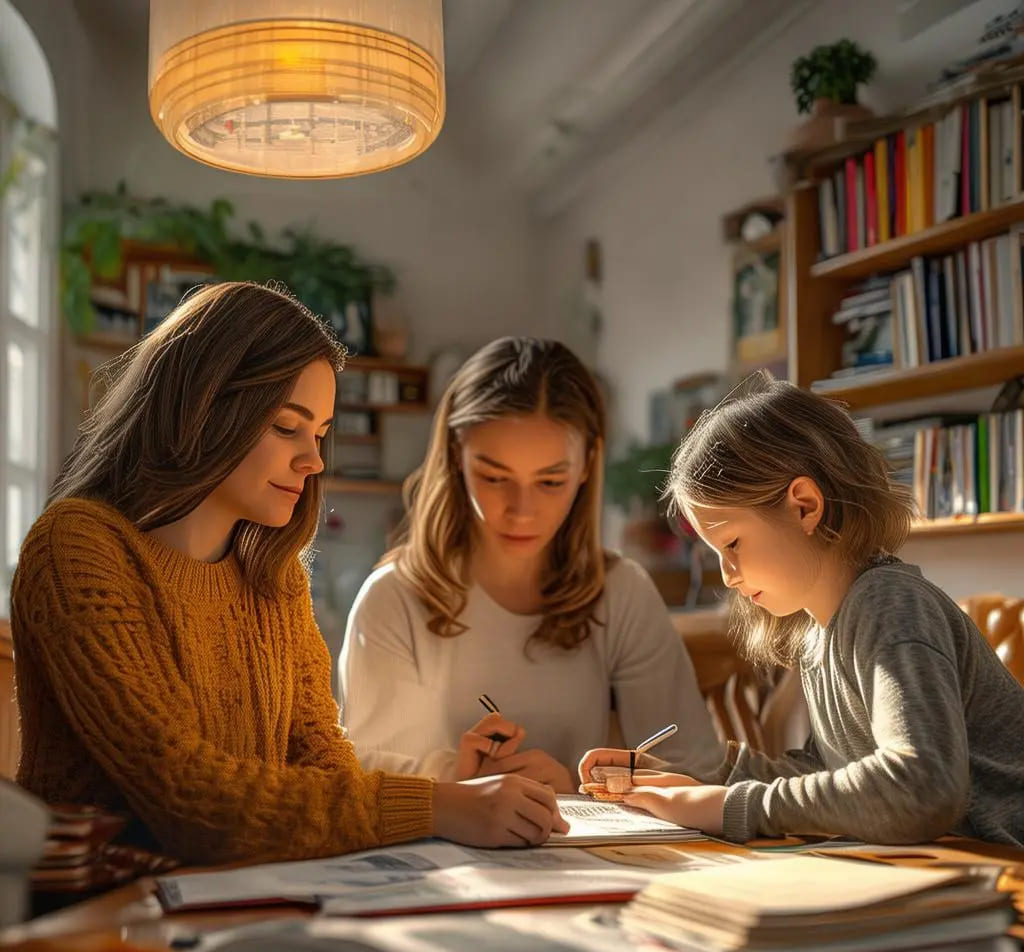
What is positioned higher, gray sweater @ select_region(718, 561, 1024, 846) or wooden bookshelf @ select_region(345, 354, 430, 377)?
wooden bookshelf @ select_region(345, 354, 430, 377)

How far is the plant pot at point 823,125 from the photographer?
3422 mm

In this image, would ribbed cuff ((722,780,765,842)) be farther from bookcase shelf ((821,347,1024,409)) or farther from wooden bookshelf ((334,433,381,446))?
wooden bookshelf ((334,433,381,446))

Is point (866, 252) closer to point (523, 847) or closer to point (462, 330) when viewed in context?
point (523, 847)

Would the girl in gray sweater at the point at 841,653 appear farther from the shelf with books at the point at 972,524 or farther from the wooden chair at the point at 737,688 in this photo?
the shelf with books at the point at 972,524

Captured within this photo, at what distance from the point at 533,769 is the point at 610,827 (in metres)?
0.35

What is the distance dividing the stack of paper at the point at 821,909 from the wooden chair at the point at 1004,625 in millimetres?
1358

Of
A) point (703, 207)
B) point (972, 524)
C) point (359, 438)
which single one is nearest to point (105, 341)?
point (359, 438)

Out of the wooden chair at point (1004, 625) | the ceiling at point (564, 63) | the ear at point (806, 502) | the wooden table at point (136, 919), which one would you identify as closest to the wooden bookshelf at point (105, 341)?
the ceiling at point (564, 63)

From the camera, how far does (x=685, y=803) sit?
1241mm

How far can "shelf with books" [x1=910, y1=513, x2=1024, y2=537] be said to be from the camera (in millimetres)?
2844

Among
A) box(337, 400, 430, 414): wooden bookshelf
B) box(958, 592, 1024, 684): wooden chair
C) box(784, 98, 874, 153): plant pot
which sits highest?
box(784, 98, 874, 153): plant pot

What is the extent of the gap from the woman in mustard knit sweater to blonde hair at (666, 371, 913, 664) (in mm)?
442

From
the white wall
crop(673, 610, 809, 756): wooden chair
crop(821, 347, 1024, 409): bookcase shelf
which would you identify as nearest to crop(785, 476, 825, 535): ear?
crop(673, 610, 809, 756): wooden chair

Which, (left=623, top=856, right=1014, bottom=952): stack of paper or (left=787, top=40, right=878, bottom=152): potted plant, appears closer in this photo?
(left=623, top=856, right=1014, bottom=952): stack of paper
